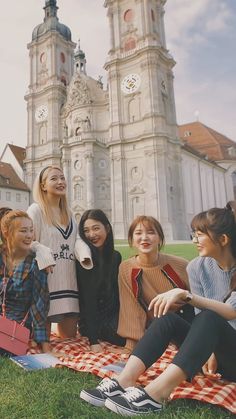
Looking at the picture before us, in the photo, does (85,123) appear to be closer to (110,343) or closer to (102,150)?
(102,150)

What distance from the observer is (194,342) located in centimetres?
254

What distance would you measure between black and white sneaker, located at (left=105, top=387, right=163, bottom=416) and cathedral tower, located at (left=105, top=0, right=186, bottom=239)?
32139mm

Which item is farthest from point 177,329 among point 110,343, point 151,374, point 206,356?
point 110,343

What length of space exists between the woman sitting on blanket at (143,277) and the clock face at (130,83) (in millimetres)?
36750

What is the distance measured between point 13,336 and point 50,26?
174 ft

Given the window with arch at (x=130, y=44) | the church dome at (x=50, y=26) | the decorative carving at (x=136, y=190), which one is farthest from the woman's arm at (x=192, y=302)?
the church dome at (x=50, y=26)

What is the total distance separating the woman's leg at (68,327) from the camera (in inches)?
185

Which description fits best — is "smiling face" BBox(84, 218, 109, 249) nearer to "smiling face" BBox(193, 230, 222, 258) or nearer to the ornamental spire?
"smiling face" BBox(193, 230, 222, 258)

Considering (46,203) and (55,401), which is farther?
(46,203)

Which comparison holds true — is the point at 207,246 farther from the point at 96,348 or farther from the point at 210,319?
the point at 96,348

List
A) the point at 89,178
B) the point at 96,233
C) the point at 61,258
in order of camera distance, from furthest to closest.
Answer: the point at 89,178 < the point at 61,258 < the point at 96,233

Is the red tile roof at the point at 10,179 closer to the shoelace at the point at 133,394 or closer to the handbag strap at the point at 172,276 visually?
the handbag strap at the point at 172,276

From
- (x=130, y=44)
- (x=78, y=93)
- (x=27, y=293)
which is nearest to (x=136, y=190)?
(x=78, y=93)

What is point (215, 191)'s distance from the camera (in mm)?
52000
